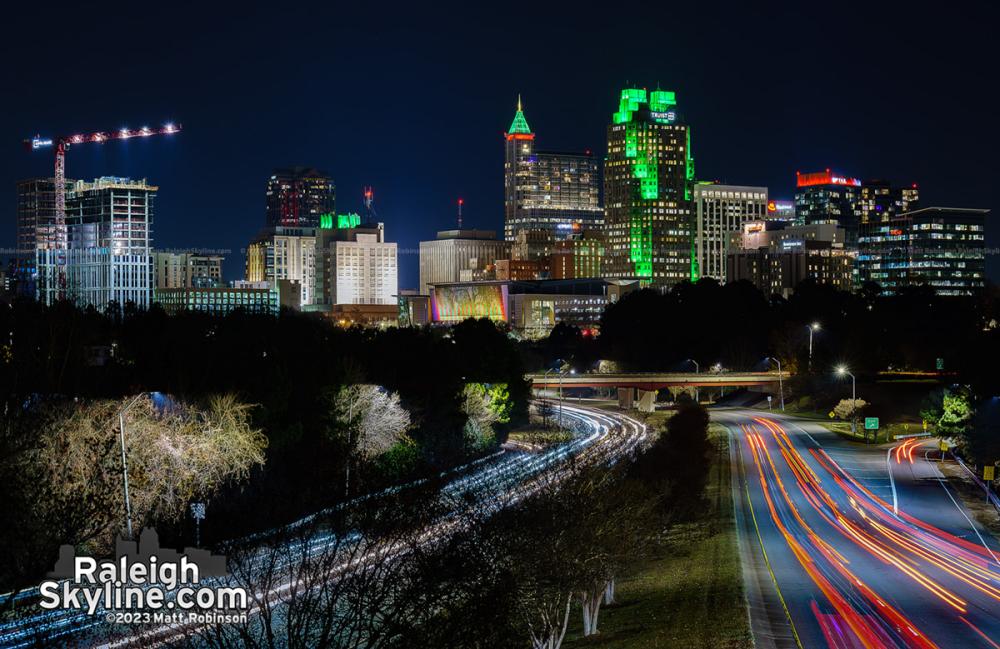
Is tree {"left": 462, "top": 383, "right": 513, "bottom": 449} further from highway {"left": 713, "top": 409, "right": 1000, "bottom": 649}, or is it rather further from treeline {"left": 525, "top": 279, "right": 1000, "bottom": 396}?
treeline {"left": 525, "top": 279, "right": 1000, "bottom": 396}

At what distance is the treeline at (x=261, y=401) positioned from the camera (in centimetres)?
5012

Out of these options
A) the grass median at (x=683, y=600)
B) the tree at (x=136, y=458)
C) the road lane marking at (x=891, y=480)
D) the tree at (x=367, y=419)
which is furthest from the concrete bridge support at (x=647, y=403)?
the tree at (x=136, y=458)

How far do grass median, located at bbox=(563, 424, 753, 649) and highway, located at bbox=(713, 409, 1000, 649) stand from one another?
2.82 ft

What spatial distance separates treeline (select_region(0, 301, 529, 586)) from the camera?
50.1 m

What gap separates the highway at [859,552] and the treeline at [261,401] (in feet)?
51.4

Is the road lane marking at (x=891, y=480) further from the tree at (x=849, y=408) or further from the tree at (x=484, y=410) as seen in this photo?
the tree at (x=484, y=410)

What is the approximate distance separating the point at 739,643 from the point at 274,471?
126 feet

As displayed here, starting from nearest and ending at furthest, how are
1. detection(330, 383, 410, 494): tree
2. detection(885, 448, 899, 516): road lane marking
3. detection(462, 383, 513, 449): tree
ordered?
detection(885, 448, 899, 516): road lane marking, detection(330, 383, 410, 494): tree, detection(462, 383, 513, 449): tree

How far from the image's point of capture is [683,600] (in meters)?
49.6

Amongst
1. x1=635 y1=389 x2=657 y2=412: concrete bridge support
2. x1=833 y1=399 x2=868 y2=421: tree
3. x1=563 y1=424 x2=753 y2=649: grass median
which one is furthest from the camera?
x1=635 y1=389 x2=657 y2=412: concrete bridge support

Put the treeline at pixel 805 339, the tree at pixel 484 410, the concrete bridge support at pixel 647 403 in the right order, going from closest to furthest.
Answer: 1. the tree at pixel 484 410
2. the concrete bridge support at pixel 647 403
3. the treeline at pixel 805 339

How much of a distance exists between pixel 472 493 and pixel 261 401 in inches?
1319

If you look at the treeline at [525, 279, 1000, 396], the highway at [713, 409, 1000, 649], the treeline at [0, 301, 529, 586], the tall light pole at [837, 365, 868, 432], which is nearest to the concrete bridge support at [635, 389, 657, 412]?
the treeline at [0, 301, 529, 586]

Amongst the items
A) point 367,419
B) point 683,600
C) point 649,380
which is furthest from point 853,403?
point 683,600
